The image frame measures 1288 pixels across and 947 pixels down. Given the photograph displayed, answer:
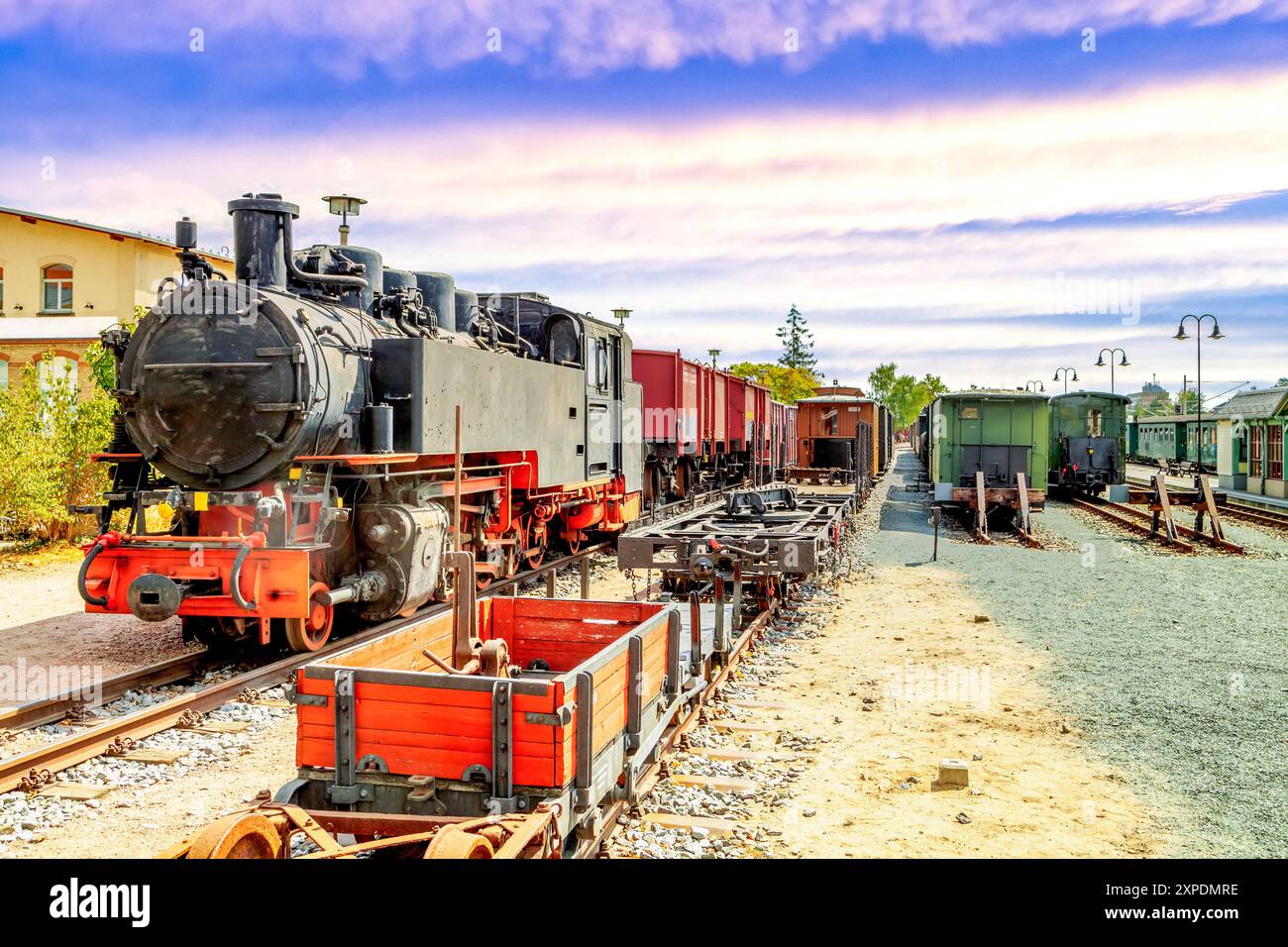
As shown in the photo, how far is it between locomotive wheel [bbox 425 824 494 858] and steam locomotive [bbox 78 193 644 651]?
325 centimetres

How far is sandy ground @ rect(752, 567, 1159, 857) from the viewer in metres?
4.65

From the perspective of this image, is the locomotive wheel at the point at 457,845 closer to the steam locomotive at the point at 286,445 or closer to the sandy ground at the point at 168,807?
the sandy ground at the point at 168,807

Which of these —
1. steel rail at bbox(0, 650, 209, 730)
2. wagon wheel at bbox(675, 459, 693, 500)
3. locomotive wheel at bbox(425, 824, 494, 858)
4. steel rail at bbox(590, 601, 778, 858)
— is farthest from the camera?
wagon wheel at bbox(675, 459, 693, 500)

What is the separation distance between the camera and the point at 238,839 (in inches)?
119

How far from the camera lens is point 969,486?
765 inches

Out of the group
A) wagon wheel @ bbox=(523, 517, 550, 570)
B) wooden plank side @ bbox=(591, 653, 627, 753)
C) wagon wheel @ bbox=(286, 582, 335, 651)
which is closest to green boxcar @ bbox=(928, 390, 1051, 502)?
wagon wheel @ bbox=(523, 517, 550, 570)

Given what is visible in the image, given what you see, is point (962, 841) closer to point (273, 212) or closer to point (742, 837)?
point (742, 837)

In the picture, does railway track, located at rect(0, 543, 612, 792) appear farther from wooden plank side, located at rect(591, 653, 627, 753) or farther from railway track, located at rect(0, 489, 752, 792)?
wooden plank side, located at rect(591, 653, 627, 753)

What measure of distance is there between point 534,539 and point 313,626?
4.47 meters

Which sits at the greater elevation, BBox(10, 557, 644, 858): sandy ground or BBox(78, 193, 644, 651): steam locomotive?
BBox(78, 193, 644, 651): steam locomotive

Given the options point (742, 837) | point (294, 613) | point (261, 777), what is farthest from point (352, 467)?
point (742, 837)

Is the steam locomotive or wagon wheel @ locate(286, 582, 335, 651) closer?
the steam locomotive

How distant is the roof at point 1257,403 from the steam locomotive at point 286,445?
25306mm

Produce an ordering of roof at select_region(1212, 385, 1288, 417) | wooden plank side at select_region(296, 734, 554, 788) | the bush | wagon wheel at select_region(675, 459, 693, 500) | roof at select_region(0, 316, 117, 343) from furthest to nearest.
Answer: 1. roof at select_region(1212, 385, 1288, 417)
2. wagon wheel at select_region(675, 459, 693, 500)
3. roof at select_region(0, 316, 117, 343)
4. the bush
5. wooden plank side at select_region(296, 734, 554, 788)
